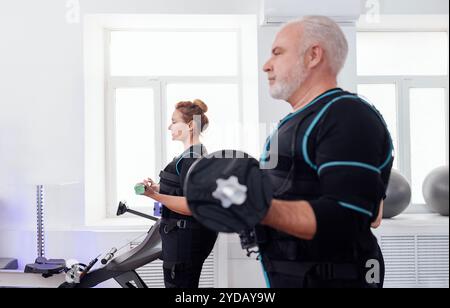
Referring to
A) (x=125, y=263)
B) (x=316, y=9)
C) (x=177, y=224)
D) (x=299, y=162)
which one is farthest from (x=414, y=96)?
(x=125, y=263)

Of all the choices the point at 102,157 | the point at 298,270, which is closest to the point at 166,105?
the point at 102,157

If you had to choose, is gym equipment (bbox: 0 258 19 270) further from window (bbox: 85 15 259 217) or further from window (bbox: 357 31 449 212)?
window (bbox: 357 31 449 212)

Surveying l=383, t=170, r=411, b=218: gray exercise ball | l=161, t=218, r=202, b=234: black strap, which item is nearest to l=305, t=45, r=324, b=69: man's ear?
l=383, t=170, r=411, b=218: gray exercise ball

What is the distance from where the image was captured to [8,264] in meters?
0.98

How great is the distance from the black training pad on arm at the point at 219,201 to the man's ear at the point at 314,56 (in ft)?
0.68

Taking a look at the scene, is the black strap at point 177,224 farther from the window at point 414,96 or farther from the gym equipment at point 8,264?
the window at point 414,96

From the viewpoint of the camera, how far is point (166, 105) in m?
1.17

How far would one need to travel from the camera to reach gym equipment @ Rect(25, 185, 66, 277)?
881mm

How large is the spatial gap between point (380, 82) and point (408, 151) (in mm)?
170

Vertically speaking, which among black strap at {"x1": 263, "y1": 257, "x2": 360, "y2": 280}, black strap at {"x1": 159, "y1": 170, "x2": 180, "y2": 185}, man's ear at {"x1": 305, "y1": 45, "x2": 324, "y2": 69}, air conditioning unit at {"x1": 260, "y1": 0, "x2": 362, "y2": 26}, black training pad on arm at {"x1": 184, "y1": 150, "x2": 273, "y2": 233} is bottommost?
black strap at {"x1": 263, "y1": 257, "x2": 360, "y2": 280}

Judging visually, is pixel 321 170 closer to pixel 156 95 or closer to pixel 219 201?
pixel 219 201

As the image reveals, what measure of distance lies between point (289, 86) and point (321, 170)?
0.15 meters
